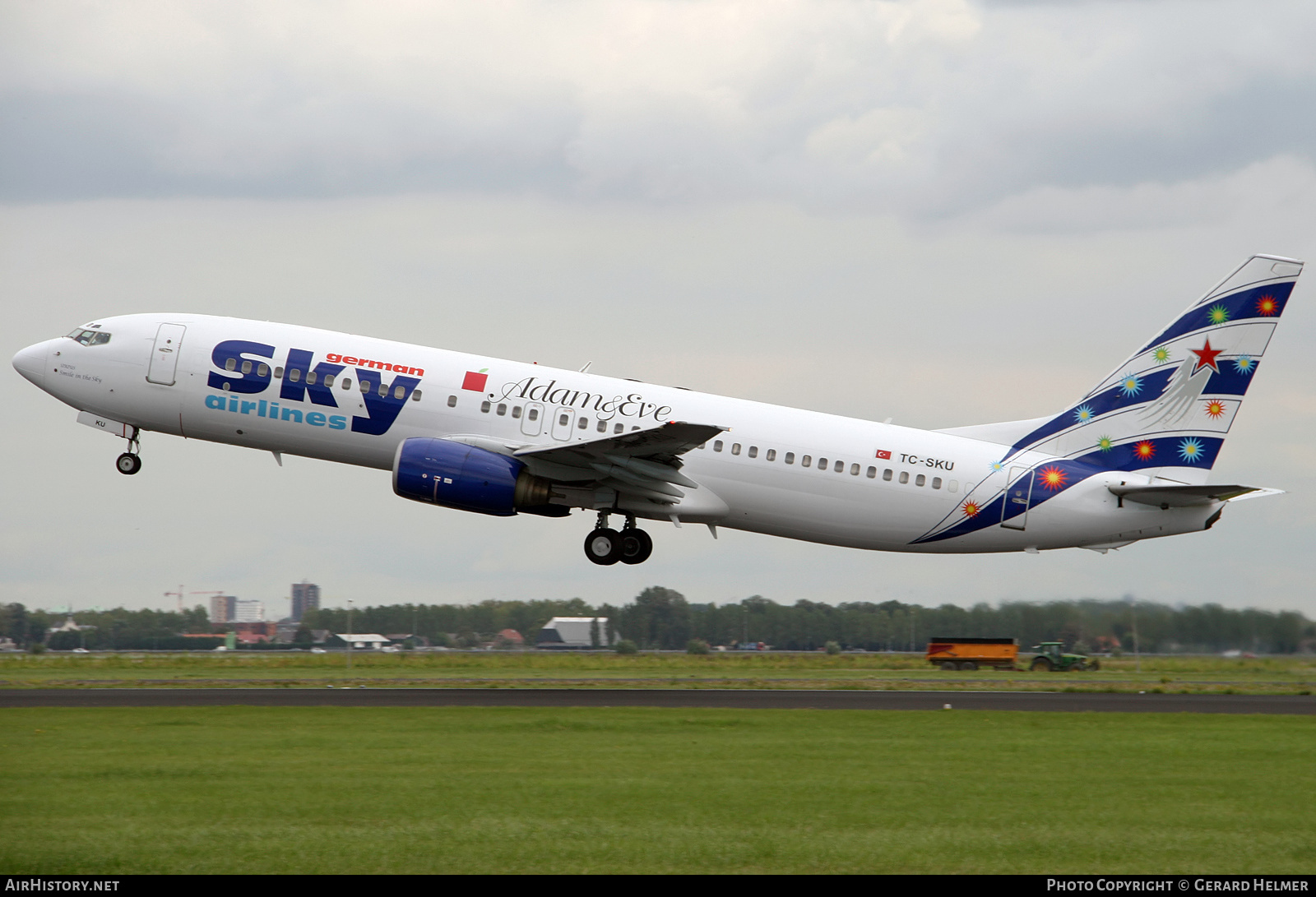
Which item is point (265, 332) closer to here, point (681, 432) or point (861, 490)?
point (681, 432)

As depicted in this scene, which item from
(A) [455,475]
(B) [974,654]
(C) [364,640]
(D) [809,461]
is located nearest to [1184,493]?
(D) [809,461]

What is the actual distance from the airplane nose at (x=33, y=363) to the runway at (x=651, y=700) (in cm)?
814

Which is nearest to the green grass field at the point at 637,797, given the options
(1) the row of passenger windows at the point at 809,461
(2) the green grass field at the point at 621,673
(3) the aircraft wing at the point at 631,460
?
(3) the aircraft wing at the point at 631,460

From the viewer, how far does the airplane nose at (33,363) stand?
3409 centimetres

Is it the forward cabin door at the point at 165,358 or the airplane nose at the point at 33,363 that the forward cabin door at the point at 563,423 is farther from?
the airplane nose at the point at 33,363

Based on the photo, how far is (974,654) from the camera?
5344 centimetres

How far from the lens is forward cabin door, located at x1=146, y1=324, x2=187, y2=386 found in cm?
3266

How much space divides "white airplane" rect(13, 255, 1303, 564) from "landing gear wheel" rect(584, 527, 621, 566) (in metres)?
0.05

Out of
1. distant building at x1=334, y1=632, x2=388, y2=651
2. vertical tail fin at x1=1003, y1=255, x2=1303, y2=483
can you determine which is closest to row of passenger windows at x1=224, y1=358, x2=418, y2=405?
vertical tail fin at x1=1003, y1=255, x2=1303, y2=483

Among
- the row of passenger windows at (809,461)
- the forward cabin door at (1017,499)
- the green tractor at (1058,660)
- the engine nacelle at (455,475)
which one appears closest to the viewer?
the engine nacelle at (455,475)

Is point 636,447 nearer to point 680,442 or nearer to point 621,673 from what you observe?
point 680,442

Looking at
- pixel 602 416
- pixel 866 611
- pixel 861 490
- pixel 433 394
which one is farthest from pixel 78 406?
pixel 866 611

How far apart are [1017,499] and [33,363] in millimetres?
25817

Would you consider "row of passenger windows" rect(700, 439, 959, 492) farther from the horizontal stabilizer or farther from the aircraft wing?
the horizontal stabilizer
